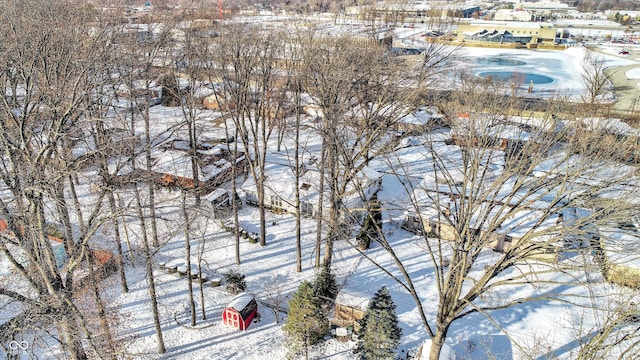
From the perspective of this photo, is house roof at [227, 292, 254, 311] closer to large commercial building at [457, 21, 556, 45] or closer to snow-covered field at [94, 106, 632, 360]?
snow-covered field at [94, 106, 632, 360]

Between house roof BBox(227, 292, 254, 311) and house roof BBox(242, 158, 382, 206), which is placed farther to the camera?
house roof BBox(242, 158, 382, 206)

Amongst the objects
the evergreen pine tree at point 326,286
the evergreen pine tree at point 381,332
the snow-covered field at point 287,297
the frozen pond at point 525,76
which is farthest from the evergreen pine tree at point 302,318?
the frozen pond at point 525,76

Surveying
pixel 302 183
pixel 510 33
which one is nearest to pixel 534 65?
pixel 510 33

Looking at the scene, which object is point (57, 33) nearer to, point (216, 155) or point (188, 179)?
point (188, 179)

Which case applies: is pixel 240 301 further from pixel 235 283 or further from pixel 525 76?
pixel 525 76

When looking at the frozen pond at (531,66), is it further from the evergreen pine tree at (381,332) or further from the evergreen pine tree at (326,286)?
the evergreen pine tree at (381,332)

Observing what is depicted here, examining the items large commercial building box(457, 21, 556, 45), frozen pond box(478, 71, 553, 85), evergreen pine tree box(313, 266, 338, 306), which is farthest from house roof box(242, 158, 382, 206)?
large commercial building box(457, 21, 556, 45)
